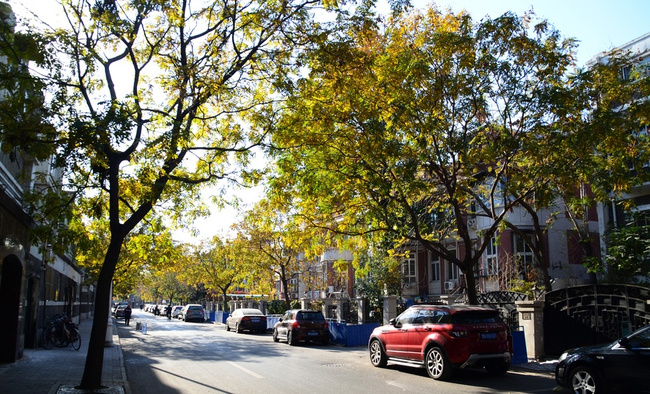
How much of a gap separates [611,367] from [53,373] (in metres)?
12.1

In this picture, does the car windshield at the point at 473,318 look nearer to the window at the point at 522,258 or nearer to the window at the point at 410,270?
the window at the point at 522,258

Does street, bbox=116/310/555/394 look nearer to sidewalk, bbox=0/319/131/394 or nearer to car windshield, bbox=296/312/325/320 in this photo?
sidewalk, bbox=0/319/131/394

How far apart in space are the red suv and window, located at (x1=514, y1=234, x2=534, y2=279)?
13998 millimetres

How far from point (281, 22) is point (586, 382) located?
9.50 m

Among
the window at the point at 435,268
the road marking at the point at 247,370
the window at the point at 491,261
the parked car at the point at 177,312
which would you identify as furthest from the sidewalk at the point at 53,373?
the parked car at the point at 177,312

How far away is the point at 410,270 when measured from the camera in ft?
116

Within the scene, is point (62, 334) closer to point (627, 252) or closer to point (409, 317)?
point (409, 317)

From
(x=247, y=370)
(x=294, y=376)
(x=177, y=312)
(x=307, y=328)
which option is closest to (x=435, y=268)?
(x=307, y=328)

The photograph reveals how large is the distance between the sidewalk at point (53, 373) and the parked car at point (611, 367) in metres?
8.48

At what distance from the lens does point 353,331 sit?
22.4 meters

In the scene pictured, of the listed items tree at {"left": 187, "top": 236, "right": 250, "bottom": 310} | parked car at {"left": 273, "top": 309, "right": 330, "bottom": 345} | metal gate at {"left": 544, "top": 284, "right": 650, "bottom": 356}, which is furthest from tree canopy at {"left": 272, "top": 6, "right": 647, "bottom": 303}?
tree at {"left": 187, "top": 236, "right": 250, "bottom": 310}

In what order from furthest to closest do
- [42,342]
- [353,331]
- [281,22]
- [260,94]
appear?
[353,331] → [42,342] → [260,94] → [281,22]

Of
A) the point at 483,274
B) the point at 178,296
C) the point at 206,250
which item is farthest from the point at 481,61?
the point at 178,296

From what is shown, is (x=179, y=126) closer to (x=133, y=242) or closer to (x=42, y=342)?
(x=133, y=242)
